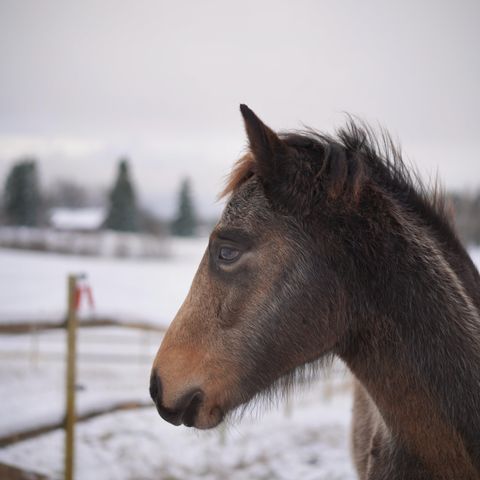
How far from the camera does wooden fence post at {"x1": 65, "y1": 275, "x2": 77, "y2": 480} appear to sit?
4133 millimetres

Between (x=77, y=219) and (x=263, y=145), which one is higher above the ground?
(x=263, y=145)

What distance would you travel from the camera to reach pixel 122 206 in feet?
170

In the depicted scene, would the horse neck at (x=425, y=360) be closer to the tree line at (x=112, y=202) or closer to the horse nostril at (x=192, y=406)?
the horse nostril at (x=192, y=406)

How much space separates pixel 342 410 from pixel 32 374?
6186 mm

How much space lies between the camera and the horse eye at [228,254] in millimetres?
2133

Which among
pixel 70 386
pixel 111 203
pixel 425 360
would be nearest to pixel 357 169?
Result: pixel 425 360

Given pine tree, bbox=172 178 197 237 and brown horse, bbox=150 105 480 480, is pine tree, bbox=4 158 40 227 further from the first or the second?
brown horse, bbox=150 105 480 480

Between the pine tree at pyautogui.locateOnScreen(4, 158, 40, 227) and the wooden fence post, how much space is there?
54.0m

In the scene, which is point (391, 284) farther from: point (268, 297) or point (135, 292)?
point (135, 292)

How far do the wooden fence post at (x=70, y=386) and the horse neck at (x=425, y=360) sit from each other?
3.04m

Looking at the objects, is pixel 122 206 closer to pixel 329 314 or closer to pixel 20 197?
pixel 20 197

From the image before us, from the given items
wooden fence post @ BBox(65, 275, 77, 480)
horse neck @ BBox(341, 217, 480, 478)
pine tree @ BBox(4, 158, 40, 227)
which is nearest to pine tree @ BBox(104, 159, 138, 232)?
pine tree @ BBox(4, 158, 40, 227)

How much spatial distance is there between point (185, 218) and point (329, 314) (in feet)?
145


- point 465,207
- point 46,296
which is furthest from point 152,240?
point 465,207
